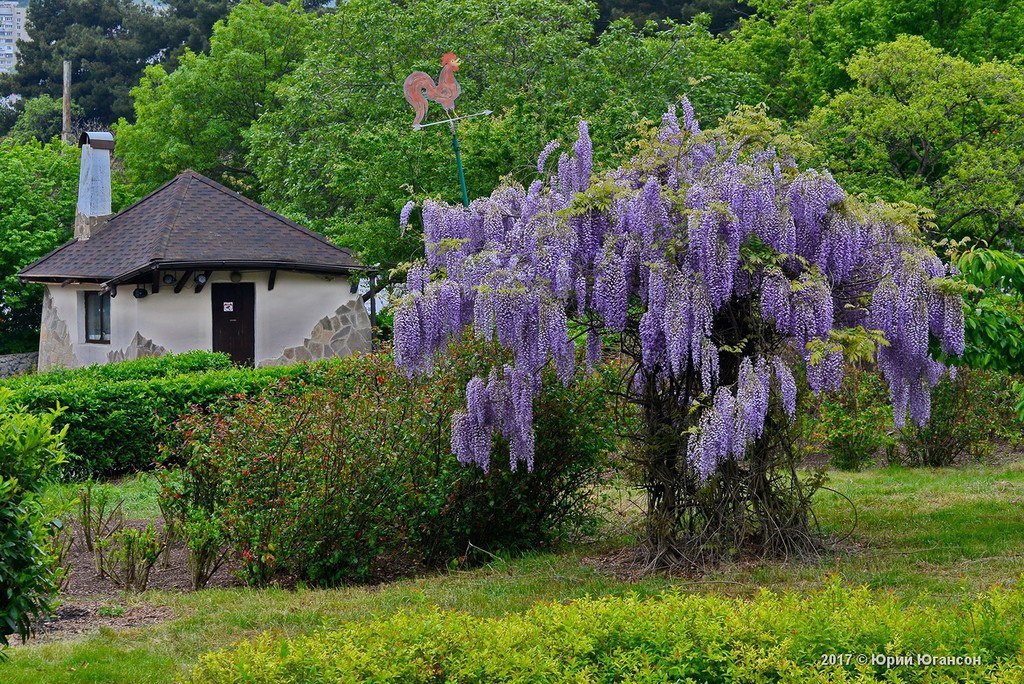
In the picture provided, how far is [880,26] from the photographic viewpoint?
84.9 ft

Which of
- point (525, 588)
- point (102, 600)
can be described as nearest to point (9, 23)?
point (102, 600)

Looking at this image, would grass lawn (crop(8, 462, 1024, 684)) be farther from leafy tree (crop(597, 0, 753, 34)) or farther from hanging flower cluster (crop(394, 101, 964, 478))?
leafy tree (crop(597, 0, 753, 34))

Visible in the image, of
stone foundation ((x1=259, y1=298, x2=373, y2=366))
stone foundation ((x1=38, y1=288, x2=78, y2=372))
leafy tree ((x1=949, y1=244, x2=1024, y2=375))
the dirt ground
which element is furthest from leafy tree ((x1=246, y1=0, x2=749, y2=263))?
leafy tree ((x1=949, y1=244, x2=1024, y2=375))

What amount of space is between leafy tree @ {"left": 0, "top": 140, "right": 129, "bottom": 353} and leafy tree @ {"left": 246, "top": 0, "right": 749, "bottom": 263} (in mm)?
5294

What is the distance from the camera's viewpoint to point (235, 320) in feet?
74.5

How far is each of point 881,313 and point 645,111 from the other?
52.4ft

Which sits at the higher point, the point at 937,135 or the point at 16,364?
the point at 937,135

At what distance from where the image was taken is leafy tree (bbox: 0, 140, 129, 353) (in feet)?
91.9

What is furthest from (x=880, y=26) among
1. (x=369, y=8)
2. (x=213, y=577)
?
(x=213, y=577)

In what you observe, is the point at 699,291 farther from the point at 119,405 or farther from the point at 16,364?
the point at 16,364

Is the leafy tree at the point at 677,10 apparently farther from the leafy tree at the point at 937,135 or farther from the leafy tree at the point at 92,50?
the leafy tree at the point at 92,50

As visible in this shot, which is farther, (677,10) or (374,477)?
(677,10)

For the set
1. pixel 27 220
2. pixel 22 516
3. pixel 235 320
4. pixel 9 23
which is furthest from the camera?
pixel 9 23

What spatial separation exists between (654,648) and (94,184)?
23547mm
